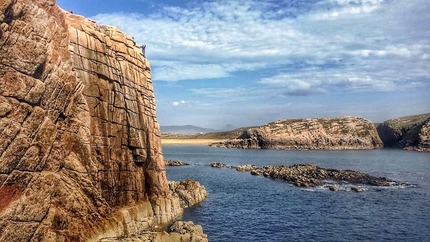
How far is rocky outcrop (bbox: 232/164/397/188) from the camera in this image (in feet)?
303

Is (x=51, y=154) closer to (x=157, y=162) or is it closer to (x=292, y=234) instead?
(x=157, y=162)

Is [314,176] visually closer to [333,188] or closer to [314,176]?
[314,176]

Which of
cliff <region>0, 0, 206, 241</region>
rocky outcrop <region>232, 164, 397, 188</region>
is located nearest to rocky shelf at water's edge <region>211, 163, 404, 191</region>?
rocky outcrop <region>232, 164, 397, 188</region>

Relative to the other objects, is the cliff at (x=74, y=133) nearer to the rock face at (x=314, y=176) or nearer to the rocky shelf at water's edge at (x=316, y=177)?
the rocky shelf at water's edge at (x=316, y=177)

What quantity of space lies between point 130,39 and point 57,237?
26865mm

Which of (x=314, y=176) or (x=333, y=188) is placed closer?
(x=333, y=188)

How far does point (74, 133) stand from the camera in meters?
34.8

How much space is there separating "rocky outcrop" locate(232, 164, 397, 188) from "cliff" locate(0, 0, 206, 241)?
49090 millimetres

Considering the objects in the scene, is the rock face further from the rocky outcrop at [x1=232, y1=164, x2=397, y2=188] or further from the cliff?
the cliff

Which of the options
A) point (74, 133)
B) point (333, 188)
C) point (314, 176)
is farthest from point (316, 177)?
point (74, 133)

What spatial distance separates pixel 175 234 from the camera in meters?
40.2

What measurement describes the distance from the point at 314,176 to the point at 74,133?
80789 mm

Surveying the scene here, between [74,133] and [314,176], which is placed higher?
[74,133]

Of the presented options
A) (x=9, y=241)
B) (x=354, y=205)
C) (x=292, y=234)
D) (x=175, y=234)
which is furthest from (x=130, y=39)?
(x=354, y=205)
